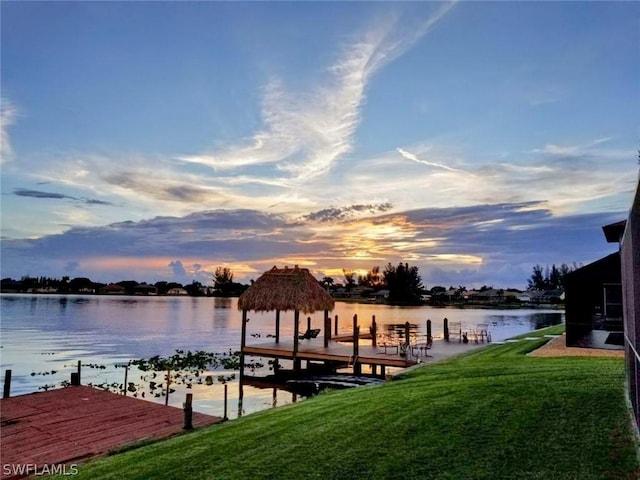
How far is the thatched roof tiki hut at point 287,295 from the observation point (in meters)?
24.7

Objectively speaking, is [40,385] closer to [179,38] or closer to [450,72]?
[179,38]

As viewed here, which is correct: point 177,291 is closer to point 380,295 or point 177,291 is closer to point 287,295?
point 380,295

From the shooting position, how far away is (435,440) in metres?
6.46

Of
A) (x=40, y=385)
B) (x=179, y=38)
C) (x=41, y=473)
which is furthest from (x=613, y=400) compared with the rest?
(x=40, y=385)

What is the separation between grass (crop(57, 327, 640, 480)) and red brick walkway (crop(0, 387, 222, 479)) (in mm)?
1572

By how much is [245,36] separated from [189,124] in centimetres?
445

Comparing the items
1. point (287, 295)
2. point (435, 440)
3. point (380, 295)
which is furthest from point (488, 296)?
point (435, 440)

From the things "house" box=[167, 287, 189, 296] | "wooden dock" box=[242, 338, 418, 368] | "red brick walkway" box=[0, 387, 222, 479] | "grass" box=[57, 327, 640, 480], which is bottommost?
"red brick walkway" box=[0, 387, 222, 479]

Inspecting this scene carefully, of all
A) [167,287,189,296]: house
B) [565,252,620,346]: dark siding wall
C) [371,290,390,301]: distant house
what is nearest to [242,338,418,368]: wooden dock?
[565,252,620,346]: dark siding wall

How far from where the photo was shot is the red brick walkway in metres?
9.24

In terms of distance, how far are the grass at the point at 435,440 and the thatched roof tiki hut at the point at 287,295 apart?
15.1 meters

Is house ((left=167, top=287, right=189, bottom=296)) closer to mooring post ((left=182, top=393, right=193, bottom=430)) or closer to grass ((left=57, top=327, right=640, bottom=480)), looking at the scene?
mooring post ((left=182, top=393, right=193, bottom=430))

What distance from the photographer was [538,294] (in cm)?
13050

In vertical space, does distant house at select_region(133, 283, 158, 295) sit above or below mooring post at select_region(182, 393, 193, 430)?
above
